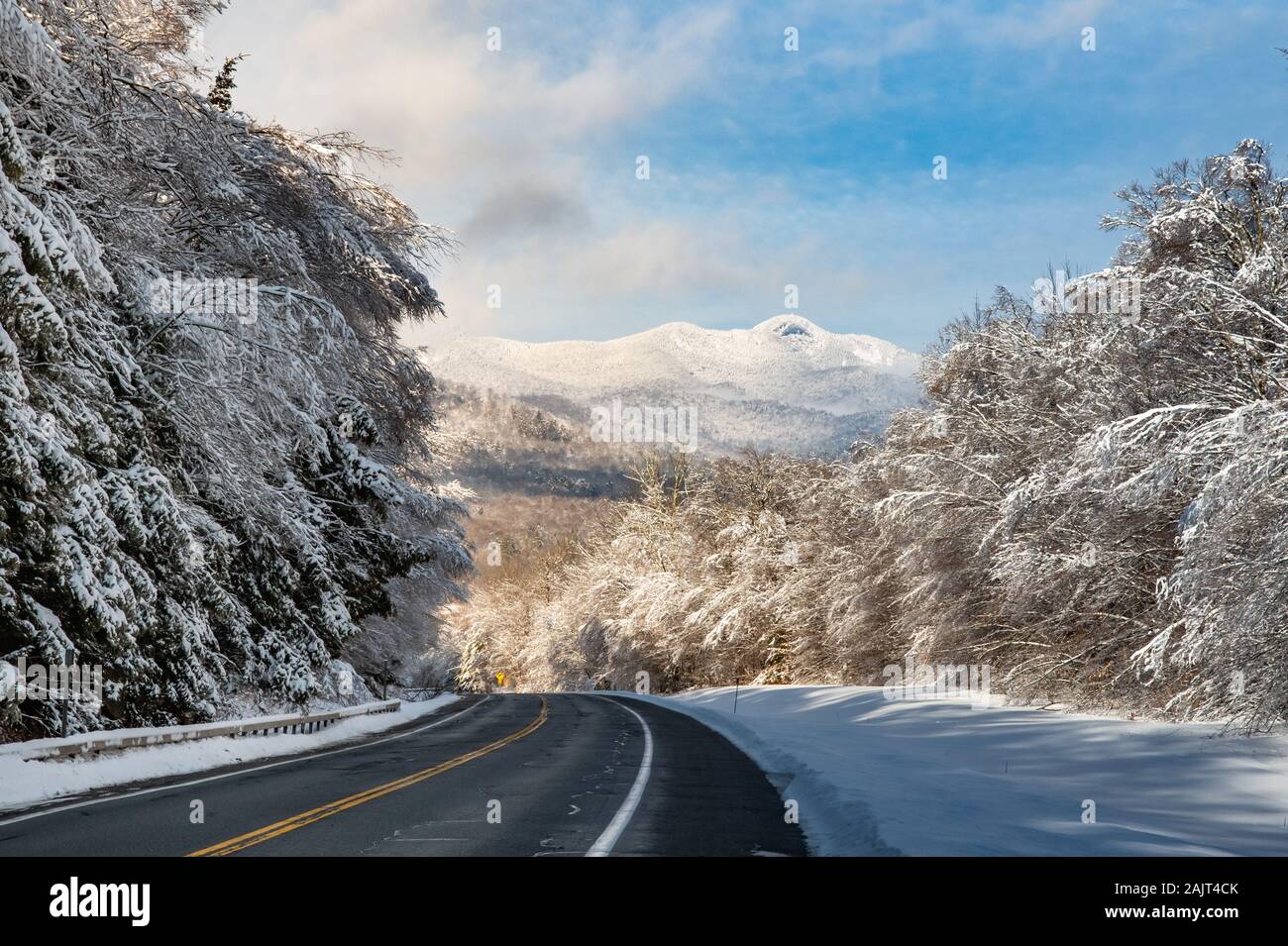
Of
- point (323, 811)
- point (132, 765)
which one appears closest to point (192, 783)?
point (132, 765)

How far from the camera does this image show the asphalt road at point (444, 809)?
829 centimetres

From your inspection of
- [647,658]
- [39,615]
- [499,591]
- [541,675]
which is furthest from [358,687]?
[499,591]

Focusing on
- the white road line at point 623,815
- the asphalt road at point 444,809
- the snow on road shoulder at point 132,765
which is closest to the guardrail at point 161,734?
the snow on road shoulder at point 132,765

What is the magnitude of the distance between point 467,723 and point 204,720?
442 inches

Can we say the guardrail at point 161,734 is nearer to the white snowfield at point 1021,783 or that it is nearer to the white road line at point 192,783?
the white road line at point 192,783

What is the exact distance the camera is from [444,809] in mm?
10586

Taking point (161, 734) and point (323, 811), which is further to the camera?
point (161, 734)

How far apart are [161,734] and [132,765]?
1.41 meters

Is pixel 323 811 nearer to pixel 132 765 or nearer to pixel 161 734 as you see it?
pixel 132 765

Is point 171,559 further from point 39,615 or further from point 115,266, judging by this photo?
point 115,266

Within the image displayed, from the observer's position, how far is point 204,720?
17859 millimetres

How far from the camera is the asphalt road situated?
27.2 ft

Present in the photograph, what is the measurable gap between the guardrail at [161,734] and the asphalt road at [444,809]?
1268 millimetres

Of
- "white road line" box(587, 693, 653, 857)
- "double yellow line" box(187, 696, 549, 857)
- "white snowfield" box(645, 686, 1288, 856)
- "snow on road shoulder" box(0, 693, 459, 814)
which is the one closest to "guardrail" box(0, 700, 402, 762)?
"snow on road shoulder" box(0, 693, 459, 814)
